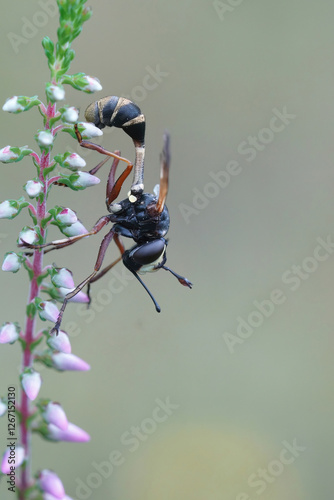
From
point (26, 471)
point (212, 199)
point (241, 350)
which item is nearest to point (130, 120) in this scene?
point (26, 471)

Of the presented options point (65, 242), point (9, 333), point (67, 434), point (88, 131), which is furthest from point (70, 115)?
point (67, 434)

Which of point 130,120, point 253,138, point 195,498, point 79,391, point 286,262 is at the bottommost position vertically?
point 79,391

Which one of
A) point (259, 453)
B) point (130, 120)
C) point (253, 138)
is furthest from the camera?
point (253, 138)

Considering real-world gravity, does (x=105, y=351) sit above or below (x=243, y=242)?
below

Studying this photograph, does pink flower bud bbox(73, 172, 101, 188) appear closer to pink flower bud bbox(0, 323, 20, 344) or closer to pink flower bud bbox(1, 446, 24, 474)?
pink flower bud bbox(0, 323, 20, 344)

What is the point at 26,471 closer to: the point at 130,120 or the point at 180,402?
the point at 130,120

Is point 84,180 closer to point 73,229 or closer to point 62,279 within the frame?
point 73,229

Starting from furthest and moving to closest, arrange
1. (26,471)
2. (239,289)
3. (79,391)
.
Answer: (239,289) → (79,391) → (26,471)

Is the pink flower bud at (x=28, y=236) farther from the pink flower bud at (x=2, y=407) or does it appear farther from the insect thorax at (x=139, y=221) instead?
the insect thorax at (x=139, y=221)

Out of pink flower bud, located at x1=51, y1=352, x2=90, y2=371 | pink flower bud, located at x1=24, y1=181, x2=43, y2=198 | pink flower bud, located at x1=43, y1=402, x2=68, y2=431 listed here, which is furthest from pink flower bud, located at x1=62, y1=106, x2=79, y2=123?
pink flower bud, located at x1=43, y1=402, x2=68, y2=431
